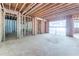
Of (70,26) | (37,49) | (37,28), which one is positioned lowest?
(37,49)

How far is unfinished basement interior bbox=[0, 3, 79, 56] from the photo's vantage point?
5250mm

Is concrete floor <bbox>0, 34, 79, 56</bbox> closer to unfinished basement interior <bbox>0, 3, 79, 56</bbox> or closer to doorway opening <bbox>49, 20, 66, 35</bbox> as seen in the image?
unfinished basement interior <bbox>0, 3, 79, 56</bbox>

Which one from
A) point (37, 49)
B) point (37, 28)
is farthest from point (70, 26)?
point (37, 49)

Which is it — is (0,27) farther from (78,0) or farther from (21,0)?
(78,0)

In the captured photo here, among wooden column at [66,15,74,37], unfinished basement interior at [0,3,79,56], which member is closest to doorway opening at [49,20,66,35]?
unfinished basement interior at [0,3,79,56]

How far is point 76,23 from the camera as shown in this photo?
15531mm

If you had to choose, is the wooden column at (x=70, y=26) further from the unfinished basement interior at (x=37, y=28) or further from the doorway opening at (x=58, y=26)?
the doorway opening at (x=58, y=26)

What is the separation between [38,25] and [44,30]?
206cm

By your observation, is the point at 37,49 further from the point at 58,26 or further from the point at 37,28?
the point at 58,26

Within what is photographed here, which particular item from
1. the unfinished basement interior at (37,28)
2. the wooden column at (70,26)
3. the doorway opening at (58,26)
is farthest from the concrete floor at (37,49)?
the doorway opening at (58,26)

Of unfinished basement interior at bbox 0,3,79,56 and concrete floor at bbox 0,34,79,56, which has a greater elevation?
unfinished basement interior at bbox 0,3,79,56

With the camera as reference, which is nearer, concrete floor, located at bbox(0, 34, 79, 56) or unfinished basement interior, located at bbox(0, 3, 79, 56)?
concrete floor, located at bbox(0, 34, 79, 56)

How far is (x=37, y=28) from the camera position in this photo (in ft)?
41.2

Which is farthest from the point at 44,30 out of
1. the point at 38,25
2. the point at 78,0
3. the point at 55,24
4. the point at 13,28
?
the point at 78,0
